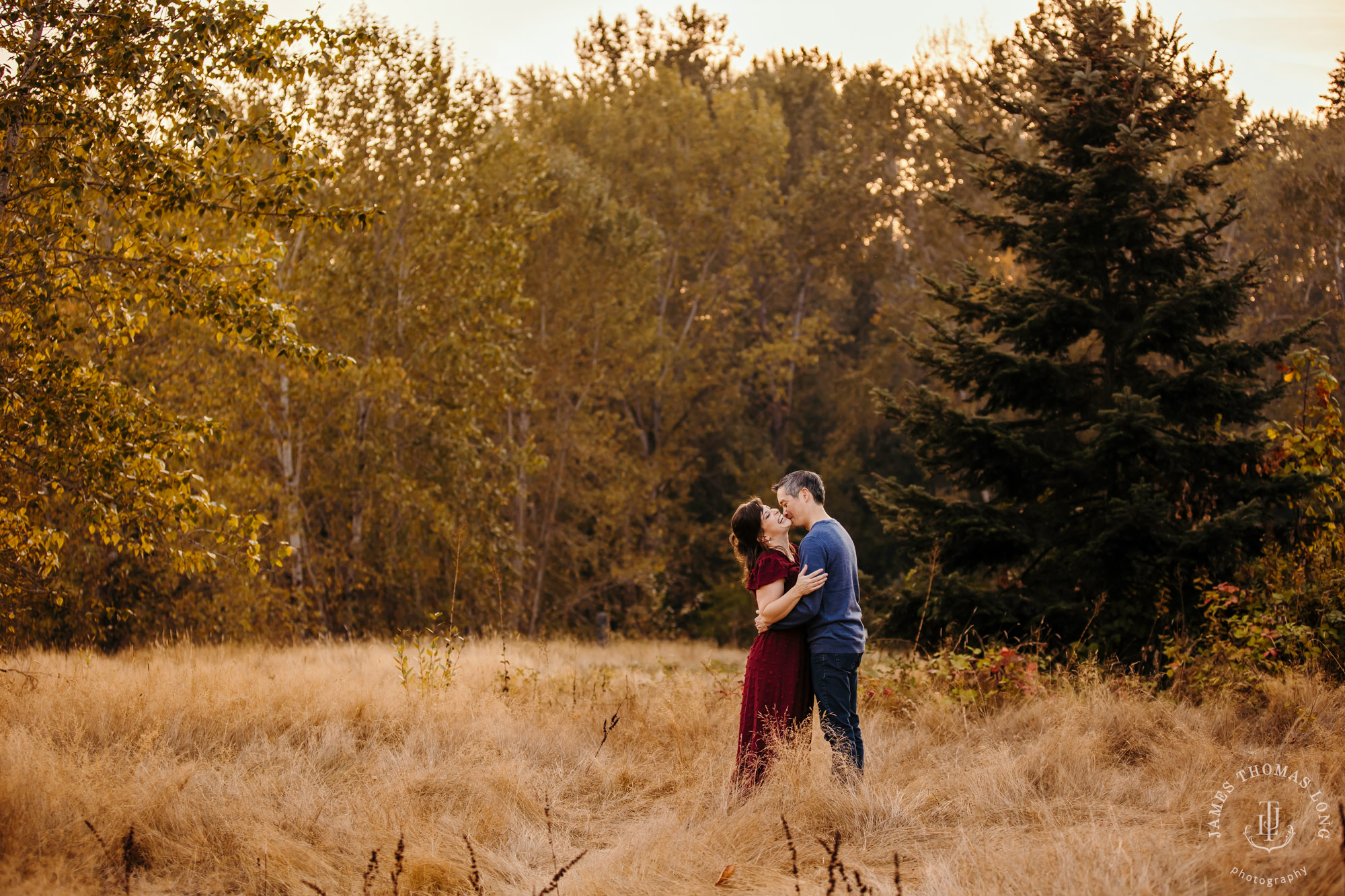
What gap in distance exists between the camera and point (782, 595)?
16.1ft

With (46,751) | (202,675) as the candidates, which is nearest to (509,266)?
(202,675)

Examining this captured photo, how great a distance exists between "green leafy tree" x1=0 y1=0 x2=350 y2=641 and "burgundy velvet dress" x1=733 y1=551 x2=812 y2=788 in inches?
138

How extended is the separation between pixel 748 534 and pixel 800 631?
0.58 m

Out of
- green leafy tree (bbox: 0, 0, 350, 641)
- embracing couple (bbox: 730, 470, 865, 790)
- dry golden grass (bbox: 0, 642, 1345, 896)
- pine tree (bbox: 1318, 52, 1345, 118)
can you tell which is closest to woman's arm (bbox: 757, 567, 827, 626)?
embracing couple (bbox: 730, 470, 865, 790)

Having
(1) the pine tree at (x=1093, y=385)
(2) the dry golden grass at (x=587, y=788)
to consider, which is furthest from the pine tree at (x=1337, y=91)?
(2) the dry golden grass at (x=587, y=788)

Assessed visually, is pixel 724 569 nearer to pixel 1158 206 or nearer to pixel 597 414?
pixel 597 414

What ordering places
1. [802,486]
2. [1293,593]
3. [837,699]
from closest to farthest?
[837,699] < [802,486] < [1293,593]

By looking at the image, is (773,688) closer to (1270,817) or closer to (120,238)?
(1270,817)

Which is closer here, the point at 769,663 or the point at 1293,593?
the point at 769,663

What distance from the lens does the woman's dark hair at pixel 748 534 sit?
16.5 ft

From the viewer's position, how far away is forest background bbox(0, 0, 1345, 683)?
6258 millimetres

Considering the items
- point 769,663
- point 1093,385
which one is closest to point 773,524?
point 769,663

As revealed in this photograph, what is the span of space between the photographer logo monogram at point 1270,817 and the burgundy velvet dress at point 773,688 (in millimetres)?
1911

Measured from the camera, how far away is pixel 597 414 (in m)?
23.8
